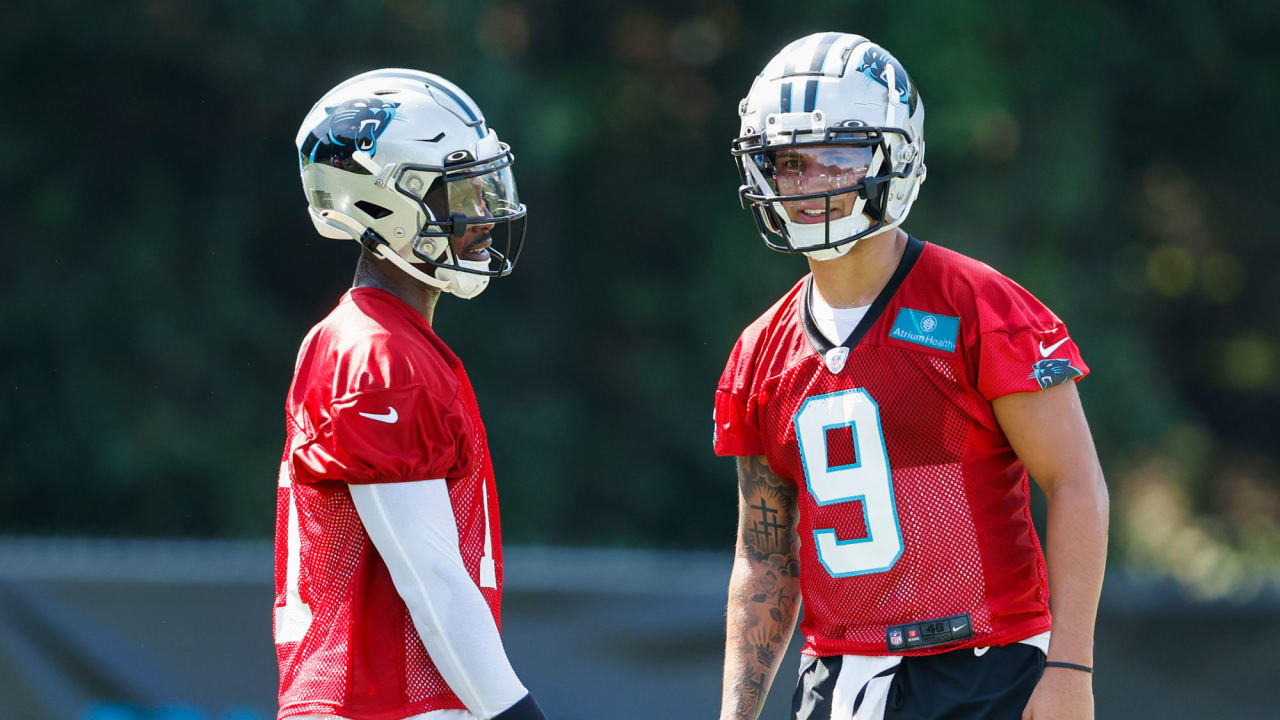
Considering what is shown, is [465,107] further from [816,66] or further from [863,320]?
[863,320]

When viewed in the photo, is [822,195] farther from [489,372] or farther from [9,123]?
[9,123]

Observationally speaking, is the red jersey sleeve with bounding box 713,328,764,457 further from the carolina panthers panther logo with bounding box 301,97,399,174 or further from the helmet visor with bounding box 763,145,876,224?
the carolina panthers panther logo with bounding box 301,97,399,174

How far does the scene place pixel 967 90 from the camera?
29.4 ft

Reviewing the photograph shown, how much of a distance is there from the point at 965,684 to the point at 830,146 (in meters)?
1.12

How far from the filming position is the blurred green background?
8508mm

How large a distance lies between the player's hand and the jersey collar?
0.73 meters

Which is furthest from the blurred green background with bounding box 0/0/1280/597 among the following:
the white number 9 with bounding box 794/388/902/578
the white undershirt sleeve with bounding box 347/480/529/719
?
the white undershirt sleeve with bounding box 347/480/529/719

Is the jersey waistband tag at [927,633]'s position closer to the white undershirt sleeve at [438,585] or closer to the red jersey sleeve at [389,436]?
the white undershirt sleeve at [438,585]

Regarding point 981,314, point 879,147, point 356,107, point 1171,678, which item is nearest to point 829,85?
point 879,147

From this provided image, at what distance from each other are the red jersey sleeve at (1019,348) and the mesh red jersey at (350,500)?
0.99m

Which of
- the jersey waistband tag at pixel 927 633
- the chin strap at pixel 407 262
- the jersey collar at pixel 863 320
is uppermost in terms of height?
the chin strap at pixel 407 262

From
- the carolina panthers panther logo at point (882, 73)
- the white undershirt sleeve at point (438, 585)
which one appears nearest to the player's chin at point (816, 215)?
the carolina panthers panther logo at point (882, 73)

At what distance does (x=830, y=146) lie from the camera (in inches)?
114

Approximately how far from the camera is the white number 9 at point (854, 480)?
9.21 ft
